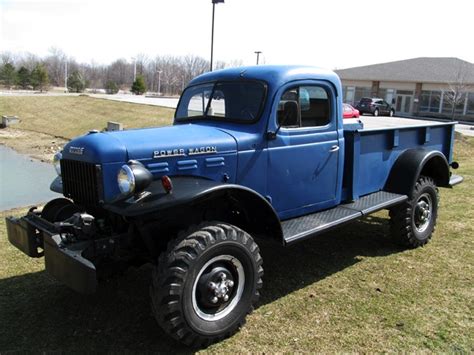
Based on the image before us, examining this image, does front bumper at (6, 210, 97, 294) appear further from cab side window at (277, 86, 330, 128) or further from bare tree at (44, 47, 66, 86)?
bare tree at (44, 47, 66, 86)

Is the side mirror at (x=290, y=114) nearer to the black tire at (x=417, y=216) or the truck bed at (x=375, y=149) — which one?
the truck bed at (x=375, y=149)

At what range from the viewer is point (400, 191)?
5.41 meters

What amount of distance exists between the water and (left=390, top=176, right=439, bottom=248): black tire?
Answer: 6.04 metres

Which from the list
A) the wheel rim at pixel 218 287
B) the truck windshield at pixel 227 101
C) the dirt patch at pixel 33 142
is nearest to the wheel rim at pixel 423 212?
the truck windshield at pixel 227 101

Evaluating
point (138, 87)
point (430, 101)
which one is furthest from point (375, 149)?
point (138, 87)

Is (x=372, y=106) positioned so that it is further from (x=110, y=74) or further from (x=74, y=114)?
(x=110, y=74)

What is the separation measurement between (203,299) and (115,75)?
106 metres

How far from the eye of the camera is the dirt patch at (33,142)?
16.3 meters

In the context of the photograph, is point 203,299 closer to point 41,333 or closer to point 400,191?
point 41,333

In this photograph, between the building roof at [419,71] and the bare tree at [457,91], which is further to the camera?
the building roof at [419,71]

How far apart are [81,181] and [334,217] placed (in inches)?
94.1

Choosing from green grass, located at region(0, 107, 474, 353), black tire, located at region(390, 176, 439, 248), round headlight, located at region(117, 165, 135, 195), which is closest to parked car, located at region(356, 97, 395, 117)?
black tire, located at region(390, 176, 439, 248)

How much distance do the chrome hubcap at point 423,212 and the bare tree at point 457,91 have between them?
113 feet

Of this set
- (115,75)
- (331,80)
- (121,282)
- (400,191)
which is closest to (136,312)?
(121,282)
